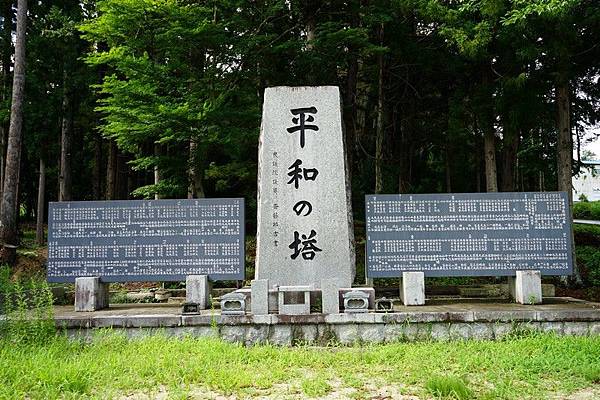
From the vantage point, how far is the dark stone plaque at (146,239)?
768 cm

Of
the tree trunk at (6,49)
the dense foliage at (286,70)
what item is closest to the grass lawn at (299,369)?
the dense foliage at (286,70)

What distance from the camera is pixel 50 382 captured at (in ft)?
15.0

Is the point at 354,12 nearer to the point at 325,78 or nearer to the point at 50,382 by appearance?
the point at 325,78

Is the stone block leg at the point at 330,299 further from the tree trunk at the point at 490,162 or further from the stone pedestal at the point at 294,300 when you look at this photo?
the tree trunk at the point at 490,162

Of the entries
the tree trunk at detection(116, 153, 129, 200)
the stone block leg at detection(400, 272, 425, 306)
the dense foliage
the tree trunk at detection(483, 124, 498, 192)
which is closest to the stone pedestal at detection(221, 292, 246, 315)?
the stone block leg at detection(400, 272, 425, 306)

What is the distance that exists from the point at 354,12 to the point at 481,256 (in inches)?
267

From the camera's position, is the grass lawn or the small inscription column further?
the small inscription column

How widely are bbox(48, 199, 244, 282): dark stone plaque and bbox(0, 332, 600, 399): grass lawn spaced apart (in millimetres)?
1523

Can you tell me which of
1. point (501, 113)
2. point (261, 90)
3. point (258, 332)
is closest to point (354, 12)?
point (261, 90)

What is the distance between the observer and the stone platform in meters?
6.55

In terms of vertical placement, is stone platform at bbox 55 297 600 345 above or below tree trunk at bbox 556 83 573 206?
below

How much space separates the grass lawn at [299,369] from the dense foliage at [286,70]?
484 cm

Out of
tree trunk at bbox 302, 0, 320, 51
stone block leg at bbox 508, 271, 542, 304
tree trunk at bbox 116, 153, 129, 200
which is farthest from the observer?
tree trunk at bbox 116, 153, 129, 200

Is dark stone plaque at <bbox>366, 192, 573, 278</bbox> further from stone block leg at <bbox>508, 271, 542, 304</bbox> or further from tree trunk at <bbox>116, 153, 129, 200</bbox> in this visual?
tree trunk at <bbox>116, 153, 129, 200</bbox>
